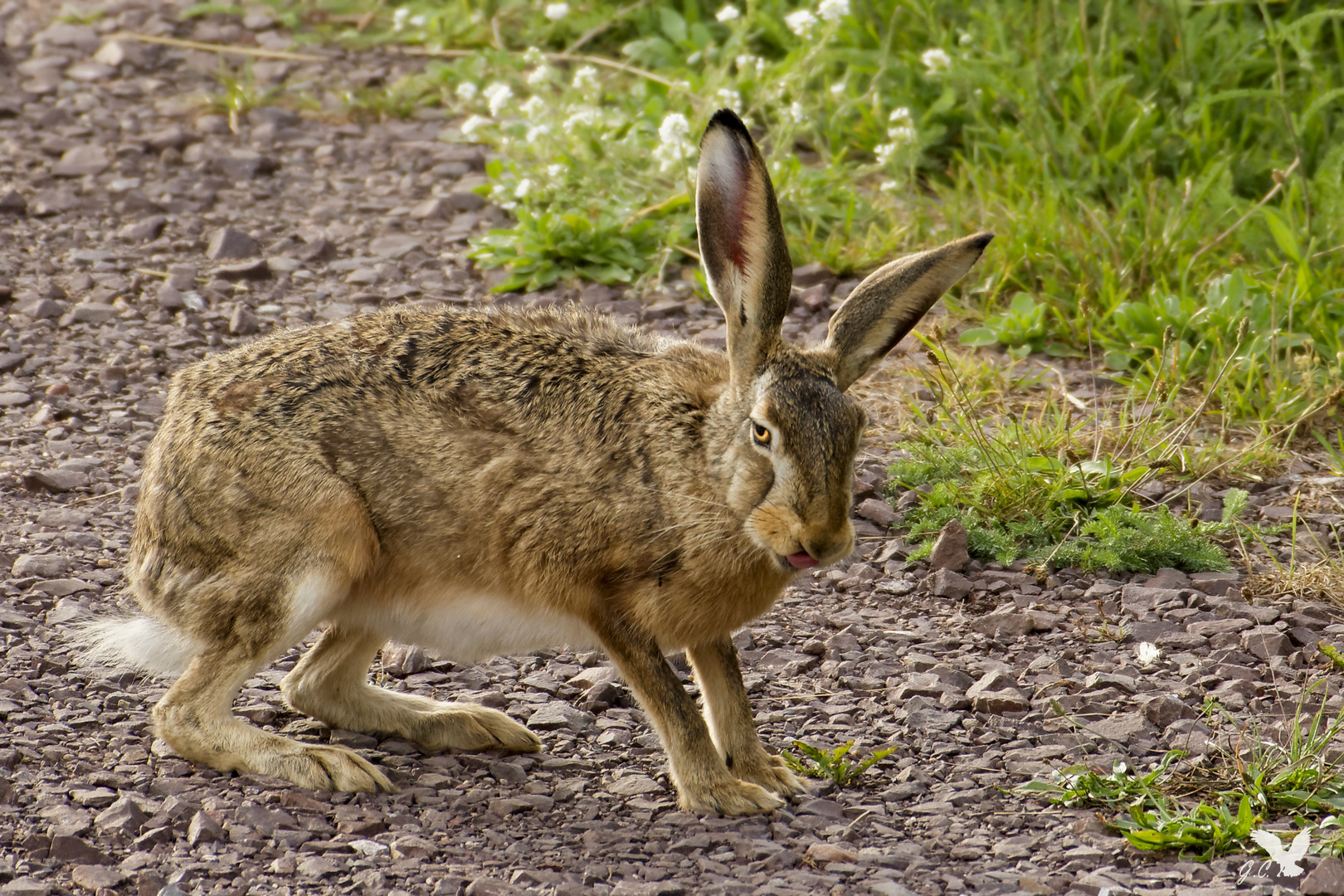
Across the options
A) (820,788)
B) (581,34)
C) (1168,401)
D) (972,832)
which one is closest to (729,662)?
(820,788)

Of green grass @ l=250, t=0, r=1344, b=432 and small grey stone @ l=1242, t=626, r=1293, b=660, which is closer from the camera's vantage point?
small grey stone @ l=1242, t=626, r=1293, b=660

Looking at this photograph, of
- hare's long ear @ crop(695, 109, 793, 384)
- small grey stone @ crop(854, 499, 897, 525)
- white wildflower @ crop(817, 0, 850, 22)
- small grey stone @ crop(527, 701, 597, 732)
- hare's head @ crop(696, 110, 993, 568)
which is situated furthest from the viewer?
white wildflower @ crop(817, 0, 850, 22)

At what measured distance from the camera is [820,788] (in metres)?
4.43

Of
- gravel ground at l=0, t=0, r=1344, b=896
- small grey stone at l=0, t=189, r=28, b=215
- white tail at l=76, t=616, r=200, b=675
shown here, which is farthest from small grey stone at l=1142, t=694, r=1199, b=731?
small grey stone at l=0, t=189, r=28, b=215

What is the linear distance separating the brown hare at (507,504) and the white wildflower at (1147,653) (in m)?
1.33

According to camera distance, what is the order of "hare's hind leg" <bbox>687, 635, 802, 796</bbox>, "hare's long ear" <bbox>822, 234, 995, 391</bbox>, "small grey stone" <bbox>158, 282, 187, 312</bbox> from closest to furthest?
"hare's long ear" <bbox>822, 234, 995, 391</bbox>
"hare's hind leg" <bbox>687, 635, 802, 796</bbox>
"small grey stone" <bbox>158, 282, 187, 312</bbox>

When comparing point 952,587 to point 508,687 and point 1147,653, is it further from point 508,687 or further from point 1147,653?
point 508,687

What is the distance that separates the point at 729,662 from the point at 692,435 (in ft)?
2.28

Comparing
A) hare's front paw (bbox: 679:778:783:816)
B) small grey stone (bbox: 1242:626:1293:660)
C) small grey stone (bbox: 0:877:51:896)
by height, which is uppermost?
small grey stone (bbox: 0:877:51:896)

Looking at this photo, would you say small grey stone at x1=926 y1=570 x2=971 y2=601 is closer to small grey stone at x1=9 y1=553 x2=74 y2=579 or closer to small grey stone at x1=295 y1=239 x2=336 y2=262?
small grey stone at x1=9 y1=553 x2=74 y2=579

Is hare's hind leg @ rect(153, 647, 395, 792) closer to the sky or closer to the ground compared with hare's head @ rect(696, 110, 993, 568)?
closer to the ground

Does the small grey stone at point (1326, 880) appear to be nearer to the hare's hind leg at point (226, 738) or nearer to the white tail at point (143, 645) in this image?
the hare's hind leg at point (226, 738)

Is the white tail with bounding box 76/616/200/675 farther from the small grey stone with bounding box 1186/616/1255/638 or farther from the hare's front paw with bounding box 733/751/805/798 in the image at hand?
the small grey stone with bounding box 1186/616/1255/638

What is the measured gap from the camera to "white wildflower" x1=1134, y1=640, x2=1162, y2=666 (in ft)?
16.2
